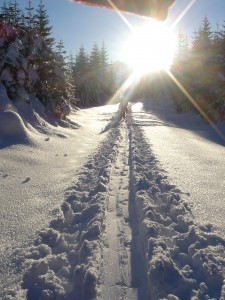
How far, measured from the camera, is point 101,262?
371 centimetres

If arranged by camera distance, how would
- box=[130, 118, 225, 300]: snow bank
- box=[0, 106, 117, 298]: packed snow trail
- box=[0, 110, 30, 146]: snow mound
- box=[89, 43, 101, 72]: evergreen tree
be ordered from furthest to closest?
box=[89, 43, 101, 72]: evergreen tree < box=[0, 110, 30, 146]: snow mound < box=[0, 106, 117, 298]: packed snow trail < box=[130, 118, 225, 300]: snow bank

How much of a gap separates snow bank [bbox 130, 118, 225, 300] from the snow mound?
513 centimetres

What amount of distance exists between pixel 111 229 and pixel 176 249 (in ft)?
3.41

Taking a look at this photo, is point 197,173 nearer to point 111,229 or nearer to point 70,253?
point 111,229

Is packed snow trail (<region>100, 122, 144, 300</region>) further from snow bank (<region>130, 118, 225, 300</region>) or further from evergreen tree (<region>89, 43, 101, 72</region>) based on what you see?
evergreen tree (<region>89, 43, 101, 72</region>)

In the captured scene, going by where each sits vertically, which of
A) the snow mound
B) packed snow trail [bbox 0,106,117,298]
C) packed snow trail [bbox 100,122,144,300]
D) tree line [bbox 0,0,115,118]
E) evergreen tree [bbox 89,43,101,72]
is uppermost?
evergreen tree [bbox 89,43,101,72]

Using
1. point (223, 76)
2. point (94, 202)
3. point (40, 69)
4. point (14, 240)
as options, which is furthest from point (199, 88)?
point (14, 240)

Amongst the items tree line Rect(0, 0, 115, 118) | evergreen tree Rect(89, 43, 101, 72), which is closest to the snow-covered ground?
tree line Rect(0, 0, 115, 118)

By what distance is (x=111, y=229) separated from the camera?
4.56 metres

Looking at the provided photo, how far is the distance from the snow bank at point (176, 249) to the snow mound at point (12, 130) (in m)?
5.13

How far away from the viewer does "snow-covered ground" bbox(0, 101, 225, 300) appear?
328 centimetres

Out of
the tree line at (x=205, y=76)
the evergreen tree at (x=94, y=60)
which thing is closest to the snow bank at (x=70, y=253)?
the tree line at (x=205, y=76)

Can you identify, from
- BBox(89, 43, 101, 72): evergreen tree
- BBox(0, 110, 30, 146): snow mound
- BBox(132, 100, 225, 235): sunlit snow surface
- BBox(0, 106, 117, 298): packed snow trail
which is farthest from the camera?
BBox(89, 43, 101, 72): evergreen tree

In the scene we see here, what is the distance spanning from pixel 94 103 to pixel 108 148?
4302cm
